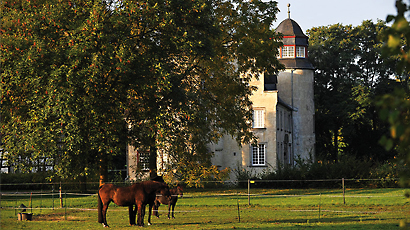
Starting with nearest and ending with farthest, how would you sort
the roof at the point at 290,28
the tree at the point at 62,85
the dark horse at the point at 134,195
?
the dark horse at the point at 134,195
the tree at the point at 62,85
the roof at the point at 290,28

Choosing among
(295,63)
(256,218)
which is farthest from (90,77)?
(295,63)

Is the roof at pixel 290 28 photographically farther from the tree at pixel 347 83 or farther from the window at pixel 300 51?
the tree at pixel 347 83

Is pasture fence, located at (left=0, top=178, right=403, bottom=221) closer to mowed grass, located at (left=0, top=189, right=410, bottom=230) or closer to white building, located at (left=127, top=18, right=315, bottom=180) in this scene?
mowed grass, located at (left=0, top=189, right=410, bottom=230)

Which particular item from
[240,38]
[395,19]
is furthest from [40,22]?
[395,19]

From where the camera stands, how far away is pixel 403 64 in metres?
3.10

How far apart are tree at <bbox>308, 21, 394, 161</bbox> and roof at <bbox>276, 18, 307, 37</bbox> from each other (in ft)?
18.3

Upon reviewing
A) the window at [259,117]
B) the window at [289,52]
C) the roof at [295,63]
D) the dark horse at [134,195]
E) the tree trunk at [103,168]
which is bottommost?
the dark horse at [134,195]

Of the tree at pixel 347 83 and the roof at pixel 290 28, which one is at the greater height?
the roof at pixel 290 28

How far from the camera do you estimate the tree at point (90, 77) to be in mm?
18938

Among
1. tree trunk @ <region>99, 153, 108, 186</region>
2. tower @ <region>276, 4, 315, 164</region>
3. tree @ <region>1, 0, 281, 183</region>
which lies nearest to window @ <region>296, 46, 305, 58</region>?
tower @ <region>276, 4, 315, 164</region>

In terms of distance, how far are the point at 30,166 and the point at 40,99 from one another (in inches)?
141

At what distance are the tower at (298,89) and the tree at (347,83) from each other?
4.17m

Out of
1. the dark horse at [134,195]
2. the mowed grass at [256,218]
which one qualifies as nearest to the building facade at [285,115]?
the mowed grass at [256,218]

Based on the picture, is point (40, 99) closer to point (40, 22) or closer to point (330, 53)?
point (40, 22)
